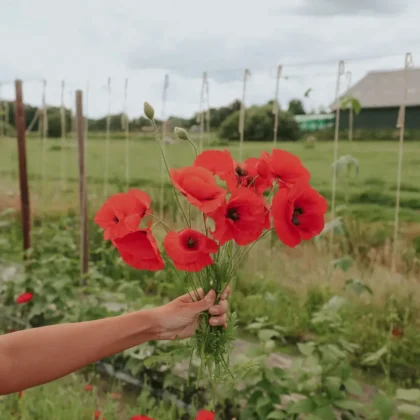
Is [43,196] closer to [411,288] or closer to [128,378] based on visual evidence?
[128,378]

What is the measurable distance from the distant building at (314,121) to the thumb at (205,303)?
8.30 ft

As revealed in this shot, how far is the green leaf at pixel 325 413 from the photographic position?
76.3 inches

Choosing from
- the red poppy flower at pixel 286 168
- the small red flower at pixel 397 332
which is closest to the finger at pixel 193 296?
the red poppy flower at pixel 286 168

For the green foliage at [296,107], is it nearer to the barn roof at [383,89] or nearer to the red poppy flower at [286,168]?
the barn roof at [383,89]

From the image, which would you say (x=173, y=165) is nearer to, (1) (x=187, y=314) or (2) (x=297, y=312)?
(2) (x=297, y=312)

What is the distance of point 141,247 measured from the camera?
943 millimetres

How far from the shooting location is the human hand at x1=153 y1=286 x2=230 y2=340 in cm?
104

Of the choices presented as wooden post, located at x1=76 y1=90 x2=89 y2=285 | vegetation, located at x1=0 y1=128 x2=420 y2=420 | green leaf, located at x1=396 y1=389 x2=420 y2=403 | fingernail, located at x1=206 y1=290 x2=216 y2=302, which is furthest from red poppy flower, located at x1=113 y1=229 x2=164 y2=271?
wooden post, located at x1=76 y1=90 x2=89 y2=285

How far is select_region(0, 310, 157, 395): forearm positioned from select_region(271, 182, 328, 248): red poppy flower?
0.31 meters

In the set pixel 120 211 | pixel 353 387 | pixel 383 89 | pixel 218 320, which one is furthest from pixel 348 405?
pixel 383 89

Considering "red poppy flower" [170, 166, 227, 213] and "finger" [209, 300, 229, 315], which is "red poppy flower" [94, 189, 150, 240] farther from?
"finger" [209, 300, 229, 315]

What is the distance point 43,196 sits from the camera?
579 cm

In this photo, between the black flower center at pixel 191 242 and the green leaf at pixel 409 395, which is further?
the green leaf at pixel 409 395

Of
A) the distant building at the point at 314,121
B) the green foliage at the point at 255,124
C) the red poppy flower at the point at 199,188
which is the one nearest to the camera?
the red poppy flower at the point at 199,188
